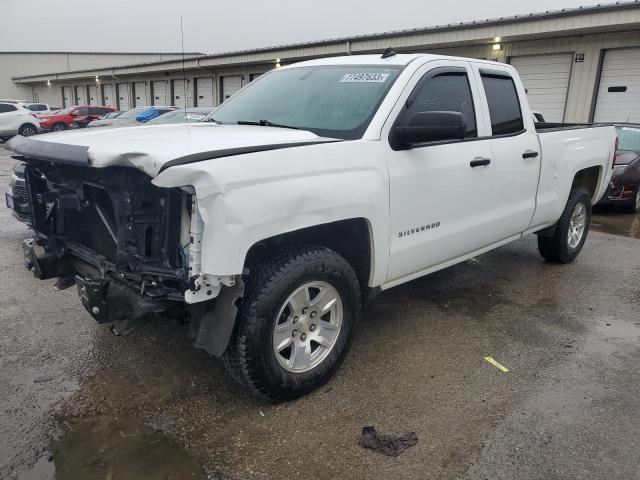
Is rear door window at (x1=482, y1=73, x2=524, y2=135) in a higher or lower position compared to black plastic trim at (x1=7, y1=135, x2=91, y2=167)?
higher

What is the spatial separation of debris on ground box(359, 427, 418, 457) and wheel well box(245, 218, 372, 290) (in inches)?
37.9

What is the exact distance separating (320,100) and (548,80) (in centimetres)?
1417

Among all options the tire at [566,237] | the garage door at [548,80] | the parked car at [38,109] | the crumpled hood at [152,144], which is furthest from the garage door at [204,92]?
the crumpled hood at [152,144]

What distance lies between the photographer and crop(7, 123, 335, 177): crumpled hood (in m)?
2.43

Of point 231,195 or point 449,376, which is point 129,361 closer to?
point 231,195

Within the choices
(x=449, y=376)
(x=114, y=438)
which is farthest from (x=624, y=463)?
(x=114, y=438)

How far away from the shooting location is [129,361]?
359 centimetres

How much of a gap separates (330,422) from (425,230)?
1.43 meters

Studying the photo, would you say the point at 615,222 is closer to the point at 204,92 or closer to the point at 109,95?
the point at 204,92

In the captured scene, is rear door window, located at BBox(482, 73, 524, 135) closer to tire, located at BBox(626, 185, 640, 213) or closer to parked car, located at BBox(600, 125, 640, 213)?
parked car, located at BBox(600, 125, 640, 213)

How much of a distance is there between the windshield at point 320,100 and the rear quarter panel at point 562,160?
207cm

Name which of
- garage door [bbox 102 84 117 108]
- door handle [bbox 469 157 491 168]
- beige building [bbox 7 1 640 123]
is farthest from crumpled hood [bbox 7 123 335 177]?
garage door [bbox 102 84 117 108]

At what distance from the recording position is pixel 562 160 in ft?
16.9

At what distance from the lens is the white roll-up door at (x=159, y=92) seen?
32188 mm
